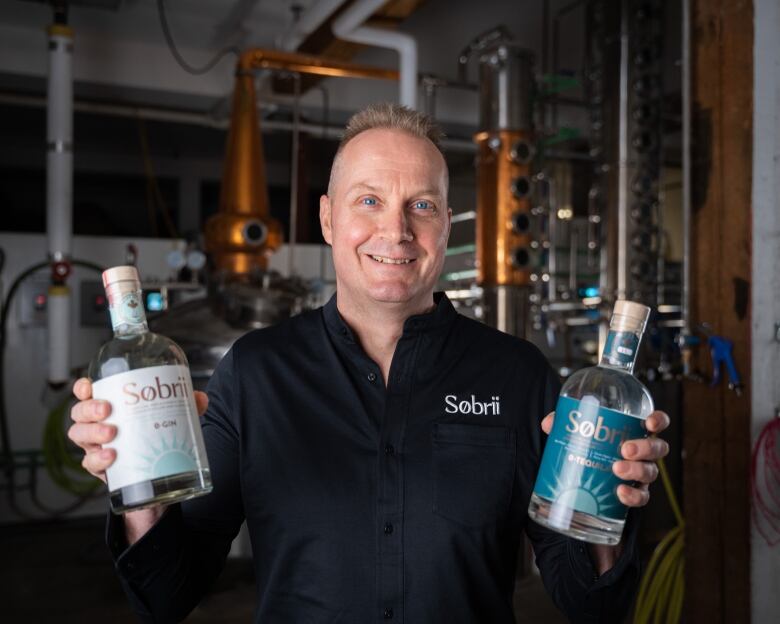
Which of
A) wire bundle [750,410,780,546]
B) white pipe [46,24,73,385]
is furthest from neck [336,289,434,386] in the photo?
white pipe [46,24,73,385]

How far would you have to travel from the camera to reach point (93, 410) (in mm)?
935

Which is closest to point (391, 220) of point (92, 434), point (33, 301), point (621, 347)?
point (621, 347)

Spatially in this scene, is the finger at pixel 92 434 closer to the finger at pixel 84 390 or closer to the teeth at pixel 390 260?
the finger at pixel 84 390

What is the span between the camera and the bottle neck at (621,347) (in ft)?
3.10

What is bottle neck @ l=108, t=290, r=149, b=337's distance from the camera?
936 mm

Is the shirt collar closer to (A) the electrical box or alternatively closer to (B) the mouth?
(B) the mouth

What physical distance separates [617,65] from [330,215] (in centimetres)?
294

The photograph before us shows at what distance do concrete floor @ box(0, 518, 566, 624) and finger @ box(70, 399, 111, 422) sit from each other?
2672mm

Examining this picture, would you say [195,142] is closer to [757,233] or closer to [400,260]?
[757,233]

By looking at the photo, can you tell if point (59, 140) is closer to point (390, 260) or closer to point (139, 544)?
point (390, 260)

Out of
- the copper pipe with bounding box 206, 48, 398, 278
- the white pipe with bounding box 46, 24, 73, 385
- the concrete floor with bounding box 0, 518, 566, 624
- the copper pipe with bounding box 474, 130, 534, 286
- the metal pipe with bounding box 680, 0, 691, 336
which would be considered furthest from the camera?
the white pipe with bounding box 46, 24, 73, 385

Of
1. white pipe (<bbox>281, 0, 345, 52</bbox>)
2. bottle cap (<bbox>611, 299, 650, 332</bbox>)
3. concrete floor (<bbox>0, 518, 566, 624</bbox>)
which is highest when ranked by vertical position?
white pipe (<bbox>281, 0, 345, 52</bbox>)

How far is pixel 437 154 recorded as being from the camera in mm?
1348

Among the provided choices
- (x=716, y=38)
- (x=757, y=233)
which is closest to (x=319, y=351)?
(x=757, y=233)
